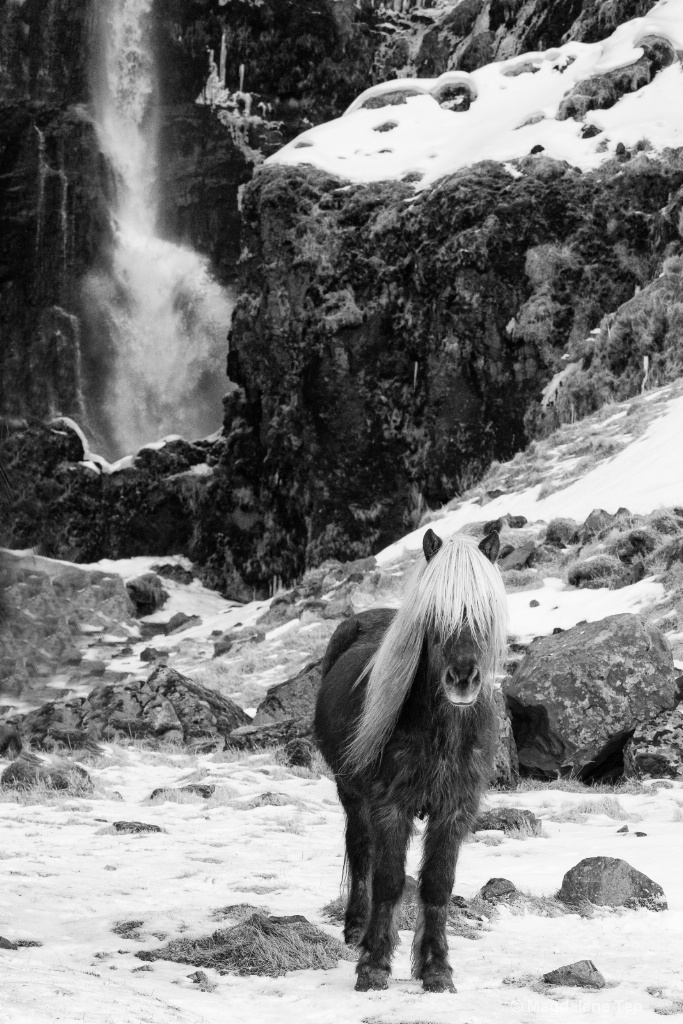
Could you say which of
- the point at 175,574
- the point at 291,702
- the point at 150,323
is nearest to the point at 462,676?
the point at 291,702

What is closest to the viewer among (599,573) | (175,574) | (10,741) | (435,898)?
(435,898)

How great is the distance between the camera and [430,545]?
4684 millimetres

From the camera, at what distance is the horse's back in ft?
17.3

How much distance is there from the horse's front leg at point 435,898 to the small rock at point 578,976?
398 mm

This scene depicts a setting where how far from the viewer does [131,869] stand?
6.84 metres

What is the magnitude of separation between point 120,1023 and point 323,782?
7.11m

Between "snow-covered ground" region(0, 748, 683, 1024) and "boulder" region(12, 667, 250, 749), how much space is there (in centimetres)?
238

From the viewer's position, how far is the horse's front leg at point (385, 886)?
14.8 ft

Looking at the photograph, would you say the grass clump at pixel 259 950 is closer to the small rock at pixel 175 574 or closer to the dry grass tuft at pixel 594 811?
the dry grass tuft at pixel 594 811

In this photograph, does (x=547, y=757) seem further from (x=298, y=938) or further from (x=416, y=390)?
(x=416, y=390)

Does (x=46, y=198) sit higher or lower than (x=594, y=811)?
higher

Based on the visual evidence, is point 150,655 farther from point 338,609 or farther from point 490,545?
point 490,545

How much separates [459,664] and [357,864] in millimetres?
1592

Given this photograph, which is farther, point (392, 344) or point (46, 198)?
point (46, 198)
